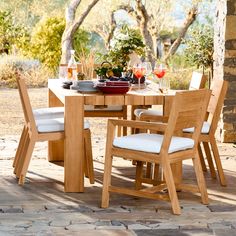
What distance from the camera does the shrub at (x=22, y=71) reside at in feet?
38.8

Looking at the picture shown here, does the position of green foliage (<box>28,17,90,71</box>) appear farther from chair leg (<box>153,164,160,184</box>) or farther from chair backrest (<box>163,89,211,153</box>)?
chair backrest (<box>163,89,211,153</box>)

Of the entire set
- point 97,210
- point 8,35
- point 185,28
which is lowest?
point 97,210

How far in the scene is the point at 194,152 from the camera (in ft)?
15.9

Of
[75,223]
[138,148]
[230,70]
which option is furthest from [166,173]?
[230,70]

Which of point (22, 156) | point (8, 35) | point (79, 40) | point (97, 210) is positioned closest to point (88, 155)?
point (22, 156)

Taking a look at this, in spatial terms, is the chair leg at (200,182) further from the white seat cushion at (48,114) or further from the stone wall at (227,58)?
the stone wall at (227,58)

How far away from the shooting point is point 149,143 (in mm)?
4641

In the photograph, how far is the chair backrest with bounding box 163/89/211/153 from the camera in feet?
14.8

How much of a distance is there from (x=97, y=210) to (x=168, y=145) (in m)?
0.61

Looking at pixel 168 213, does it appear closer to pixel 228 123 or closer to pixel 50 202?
pixel 50 202

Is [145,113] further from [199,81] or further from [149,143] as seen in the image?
[149,143]

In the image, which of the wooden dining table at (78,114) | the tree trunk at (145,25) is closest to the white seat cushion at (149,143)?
the wooden dining table at (78,114)

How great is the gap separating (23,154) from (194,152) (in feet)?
4.62

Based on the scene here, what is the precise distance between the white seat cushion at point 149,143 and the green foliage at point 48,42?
858cm
